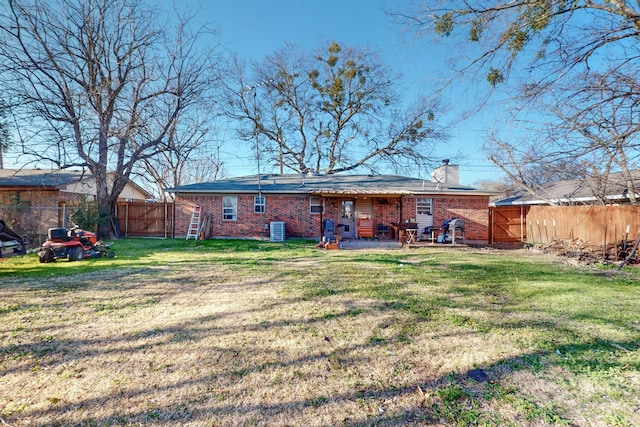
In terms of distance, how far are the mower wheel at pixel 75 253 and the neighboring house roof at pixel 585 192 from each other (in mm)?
14066

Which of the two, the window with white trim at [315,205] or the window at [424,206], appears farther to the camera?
the window at [424,206]

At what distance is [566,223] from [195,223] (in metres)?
16.3

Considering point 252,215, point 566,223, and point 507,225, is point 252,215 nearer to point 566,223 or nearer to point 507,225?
point 507,225

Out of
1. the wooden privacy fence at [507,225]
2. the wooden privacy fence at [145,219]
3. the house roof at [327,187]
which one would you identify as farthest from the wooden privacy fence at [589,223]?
the wooden privacy fence at [145,219]

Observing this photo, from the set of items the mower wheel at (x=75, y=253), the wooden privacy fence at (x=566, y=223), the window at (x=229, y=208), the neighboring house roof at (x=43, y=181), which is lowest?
the mower wheel at (x=75, y=253)

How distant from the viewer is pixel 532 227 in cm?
1418

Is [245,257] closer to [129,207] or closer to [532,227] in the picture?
[129,207]

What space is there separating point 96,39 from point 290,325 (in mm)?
15808

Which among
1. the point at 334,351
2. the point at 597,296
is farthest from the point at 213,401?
the point at 597,296

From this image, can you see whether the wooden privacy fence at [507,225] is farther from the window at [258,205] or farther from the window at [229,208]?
the window at [229,208]

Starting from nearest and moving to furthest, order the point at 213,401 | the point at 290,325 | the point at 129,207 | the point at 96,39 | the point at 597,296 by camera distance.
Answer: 1. the point at 213,401
2. the point at 290,325
3. the point at 597,296
4. the point at 96,39
5. the point at 129,207

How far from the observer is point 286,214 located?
572 inches

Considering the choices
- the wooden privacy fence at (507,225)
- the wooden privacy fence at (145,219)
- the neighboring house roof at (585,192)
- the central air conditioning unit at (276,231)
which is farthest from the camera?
the wooden privacy fence at (507,225)

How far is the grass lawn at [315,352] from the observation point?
2.16 meters
